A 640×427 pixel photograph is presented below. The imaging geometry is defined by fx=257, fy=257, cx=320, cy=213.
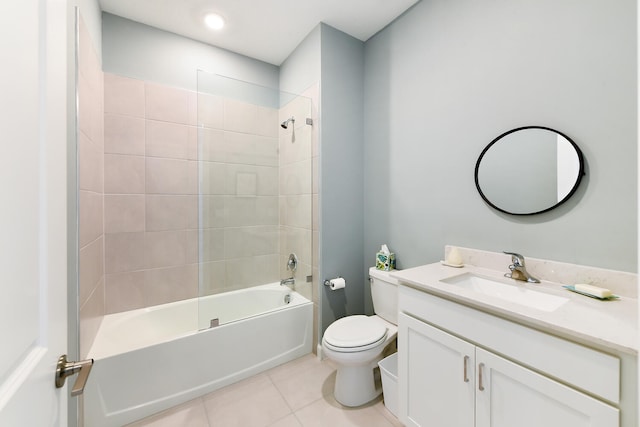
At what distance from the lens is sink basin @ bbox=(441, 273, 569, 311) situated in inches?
45.8

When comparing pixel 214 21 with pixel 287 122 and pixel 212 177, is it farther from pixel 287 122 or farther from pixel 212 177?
pixel 212 177

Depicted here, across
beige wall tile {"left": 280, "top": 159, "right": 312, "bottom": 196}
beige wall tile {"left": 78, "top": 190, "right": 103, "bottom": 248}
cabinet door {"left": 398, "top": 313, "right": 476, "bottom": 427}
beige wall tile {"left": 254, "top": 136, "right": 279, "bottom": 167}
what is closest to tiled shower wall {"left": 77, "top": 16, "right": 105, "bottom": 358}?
beige wall tile {"left": 78, "top": 190, "right": 103, "bottom": 248}

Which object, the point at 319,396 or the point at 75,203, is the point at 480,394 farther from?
the point at 75,203

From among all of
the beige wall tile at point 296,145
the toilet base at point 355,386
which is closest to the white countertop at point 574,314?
the toilet base at point 355,386

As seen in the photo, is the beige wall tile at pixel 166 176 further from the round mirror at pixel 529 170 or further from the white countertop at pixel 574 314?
the round mirror at pixel 529 170

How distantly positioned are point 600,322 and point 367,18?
230 cm

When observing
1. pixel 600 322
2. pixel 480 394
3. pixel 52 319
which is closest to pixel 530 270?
pixel 600 322

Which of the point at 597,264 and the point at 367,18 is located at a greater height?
the point at 367,18

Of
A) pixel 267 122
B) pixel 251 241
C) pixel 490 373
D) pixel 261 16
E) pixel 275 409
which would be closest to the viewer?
pixel 490 373

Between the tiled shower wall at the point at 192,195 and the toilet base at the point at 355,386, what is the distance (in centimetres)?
76

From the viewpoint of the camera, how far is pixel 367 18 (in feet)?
6.64

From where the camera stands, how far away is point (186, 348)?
1692 mm

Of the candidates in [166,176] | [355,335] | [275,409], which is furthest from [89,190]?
[355,335]

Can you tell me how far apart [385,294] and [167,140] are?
85.5 inches
